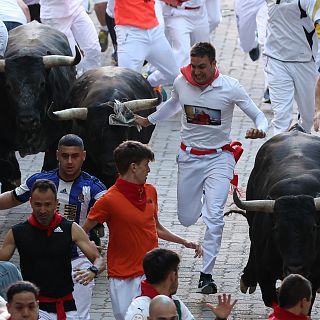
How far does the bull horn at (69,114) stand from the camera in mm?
14180

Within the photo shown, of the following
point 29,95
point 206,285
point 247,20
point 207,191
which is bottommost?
point 206,285

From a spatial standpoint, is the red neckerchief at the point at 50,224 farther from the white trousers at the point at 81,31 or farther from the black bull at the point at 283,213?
the white trousers at the point at 81,31

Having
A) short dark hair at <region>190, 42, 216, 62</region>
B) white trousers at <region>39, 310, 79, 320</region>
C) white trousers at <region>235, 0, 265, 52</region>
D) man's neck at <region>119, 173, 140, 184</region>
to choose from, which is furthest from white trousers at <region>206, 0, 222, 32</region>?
white trousers at <region>39, 310, 79, 320</region>

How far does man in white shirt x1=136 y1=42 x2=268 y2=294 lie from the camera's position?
13047mm

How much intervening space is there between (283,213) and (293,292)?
2485 millimetres

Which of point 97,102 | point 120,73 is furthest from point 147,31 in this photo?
point 97,102

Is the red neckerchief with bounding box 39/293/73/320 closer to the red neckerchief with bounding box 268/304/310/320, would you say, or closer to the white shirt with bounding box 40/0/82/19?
the red neckerchief with bounding box 268/304/310/320

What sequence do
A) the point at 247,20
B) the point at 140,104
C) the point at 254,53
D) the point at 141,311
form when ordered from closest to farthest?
the point at 141,311 < the point at 140,104 < the point at 247,20 < the point at 254,53

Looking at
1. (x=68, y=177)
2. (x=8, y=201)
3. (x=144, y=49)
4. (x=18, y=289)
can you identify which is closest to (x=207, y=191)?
(x=68, y=177)

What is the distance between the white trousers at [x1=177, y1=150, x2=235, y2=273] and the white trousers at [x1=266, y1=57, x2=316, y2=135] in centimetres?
198

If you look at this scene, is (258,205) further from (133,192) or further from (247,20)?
(247,20)

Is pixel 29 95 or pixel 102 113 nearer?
pixel 102 113

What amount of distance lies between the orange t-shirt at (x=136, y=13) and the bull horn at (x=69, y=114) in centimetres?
406

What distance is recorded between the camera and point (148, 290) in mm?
9414
